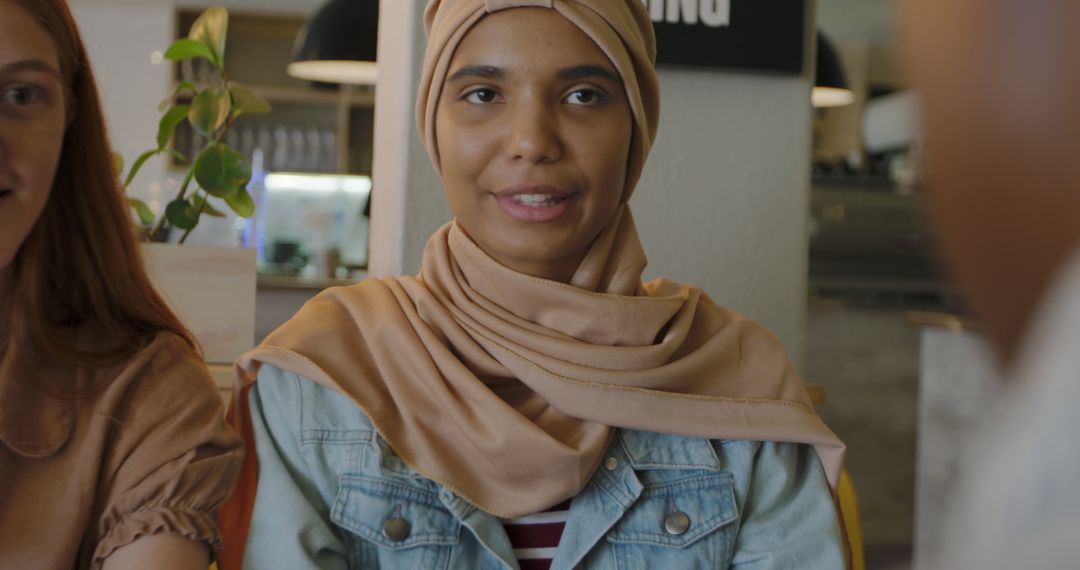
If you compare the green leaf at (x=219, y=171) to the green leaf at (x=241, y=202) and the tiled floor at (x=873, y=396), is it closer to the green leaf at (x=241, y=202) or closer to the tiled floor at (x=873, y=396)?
the green leaf at (x=241, y=202)

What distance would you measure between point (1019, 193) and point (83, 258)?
1.30 meters

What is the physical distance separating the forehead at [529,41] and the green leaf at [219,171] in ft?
2.51

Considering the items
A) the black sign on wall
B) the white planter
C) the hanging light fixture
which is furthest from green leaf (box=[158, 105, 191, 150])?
the hanging light fixture

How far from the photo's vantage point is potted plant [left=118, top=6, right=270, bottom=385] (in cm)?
190

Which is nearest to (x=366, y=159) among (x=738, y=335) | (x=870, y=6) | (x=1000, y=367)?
(x=870, y=6)

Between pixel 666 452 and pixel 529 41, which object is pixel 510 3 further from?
pixel 666 452

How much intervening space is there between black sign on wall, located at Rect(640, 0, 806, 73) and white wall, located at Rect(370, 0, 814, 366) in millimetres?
40

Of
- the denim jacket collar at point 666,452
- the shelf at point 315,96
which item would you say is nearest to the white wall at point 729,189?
the denim jacket collar at point 666,452

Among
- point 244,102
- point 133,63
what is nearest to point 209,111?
point 244,102

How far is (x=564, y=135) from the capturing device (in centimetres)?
137

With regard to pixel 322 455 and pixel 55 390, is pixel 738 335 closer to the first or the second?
pixel 322 455

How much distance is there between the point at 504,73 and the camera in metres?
1.38

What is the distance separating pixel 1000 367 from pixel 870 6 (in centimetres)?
695

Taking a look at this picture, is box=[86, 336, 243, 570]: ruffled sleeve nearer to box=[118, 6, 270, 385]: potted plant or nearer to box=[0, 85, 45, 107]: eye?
box=[0, 85, 45, 107]: eye
